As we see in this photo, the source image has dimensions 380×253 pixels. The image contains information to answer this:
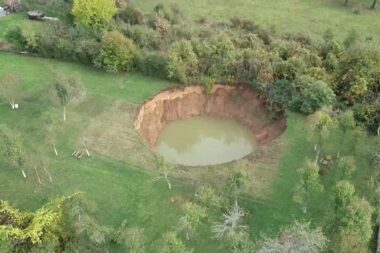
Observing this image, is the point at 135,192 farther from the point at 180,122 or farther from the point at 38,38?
the point at 38,38

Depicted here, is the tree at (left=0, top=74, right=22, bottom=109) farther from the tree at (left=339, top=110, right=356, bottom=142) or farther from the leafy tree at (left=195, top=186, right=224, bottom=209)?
the tree at (left=339, top=110, right=356, bottom=142)

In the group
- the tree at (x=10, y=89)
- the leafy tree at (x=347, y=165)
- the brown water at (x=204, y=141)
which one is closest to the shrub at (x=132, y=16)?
the tree at (x=10, y=89)

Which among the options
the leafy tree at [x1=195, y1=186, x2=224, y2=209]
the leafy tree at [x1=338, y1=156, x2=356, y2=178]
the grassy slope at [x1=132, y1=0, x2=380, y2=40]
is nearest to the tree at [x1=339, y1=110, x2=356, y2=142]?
the leafy tree at [x1=338, y1=156, x2=356, y2=178]

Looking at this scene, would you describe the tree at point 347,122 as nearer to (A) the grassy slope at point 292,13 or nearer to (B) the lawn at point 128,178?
(B) the lawn at point 128,178

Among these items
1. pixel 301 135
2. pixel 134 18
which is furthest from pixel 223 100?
pixel 134 18

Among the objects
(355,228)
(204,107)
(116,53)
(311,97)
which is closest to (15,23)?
(116,53)

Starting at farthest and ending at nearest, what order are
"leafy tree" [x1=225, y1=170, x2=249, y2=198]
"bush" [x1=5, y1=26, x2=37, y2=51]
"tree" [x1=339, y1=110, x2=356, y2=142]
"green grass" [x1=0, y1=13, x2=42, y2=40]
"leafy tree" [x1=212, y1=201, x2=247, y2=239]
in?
"green grass" [x1=0, y1=13, x2=42, y2=40]
"bush" [x1=5, y1=26, x2=37, y2=51]
"tree" [x1=339, y1=110, x2=356, y2=142]
"leafy tree" [x1=225, y1=170, x2=249, y2=198]
"leafy tree" [x1=212, y1=201, x2=247, y2=239]
